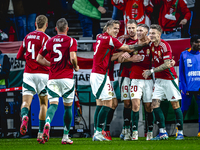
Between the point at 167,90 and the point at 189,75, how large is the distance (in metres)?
1.70

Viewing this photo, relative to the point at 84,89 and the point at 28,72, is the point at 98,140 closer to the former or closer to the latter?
the point at 28,72

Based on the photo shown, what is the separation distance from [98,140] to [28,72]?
1.81 metres

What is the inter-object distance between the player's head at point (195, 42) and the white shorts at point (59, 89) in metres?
3.63

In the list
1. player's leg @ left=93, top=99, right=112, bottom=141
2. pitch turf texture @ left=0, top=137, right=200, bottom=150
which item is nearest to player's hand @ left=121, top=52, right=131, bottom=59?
player's leg @ left=93, top=99, right=112, bottom=141

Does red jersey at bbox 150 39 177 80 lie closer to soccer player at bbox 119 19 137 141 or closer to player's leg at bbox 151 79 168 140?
player's leg at bbox 151 79 168 140

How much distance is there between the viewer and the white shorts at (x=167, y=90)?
5.83m

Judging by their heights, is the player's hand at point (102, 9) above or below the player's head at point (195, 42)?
above

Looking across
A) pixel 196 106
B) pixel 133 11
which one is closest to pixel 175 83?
pixel 196 106

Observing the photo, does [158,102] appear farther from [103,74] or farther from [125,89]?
[103,74]

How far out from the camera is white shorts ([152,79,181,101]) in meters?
5.83

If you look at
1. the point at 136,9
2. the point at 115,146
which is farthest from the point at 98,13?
the point at 115,146

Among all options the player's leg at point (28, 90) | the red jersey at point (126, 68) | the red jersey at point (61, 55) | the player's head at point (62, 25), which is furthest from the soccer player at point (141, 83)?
the player's leg at point (28, 90)

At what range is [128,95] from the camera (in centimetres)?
627

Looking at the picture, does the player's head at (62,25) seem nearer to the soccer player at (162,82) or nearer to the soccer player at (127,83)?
the soccer player at (127,83)
